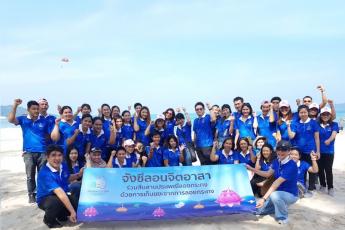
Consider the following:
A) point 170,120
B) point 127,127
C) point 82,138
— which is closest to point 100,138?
point 82,138

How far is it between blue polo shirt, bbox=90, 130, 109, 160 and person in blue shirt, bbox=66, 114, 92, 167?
0.38 feet

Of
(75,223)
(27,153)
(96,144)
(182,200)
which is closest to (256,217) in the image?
(182,200)

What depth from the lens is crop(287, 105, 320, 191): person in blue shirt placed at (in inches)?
301

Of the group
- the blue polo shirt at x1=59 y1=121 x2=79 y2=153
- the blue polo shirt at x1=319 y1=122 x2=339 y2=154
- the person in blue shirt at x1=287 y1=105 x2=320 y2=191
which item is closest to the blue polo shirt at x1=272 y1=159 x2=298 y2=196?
the person in blue shirt at x1=287 y1=105 x2=320 y2=191

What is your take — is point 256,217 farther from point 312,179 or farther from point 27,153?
point 27,153

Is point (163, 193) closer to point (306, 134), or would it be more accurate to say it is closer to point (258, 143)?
point (258, 143)

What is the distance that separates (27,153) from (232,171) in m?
4.08

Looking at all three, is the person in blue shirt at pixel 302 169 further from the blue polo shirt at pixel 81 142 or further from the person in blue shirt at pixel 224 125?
the blue polo shirt at pixel 81 142

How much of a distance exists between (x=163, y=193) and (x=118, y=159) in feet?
5.16

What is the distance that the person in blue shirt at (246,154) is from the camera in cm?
732

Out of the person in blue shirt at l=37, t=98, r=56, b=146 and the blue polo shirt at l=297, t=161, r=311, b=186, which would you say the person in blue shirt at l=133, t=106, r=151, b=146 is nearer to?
the person in blue shirt at l=37, t=98, r=56, b=146

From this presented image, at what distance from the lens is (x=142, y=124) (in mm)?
8547

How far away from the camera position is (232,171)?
20.8 ft

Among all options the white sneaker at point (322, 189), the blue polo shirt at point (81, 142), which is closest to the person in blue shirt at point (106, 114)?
the blue polo shirt at point (81, 142)
